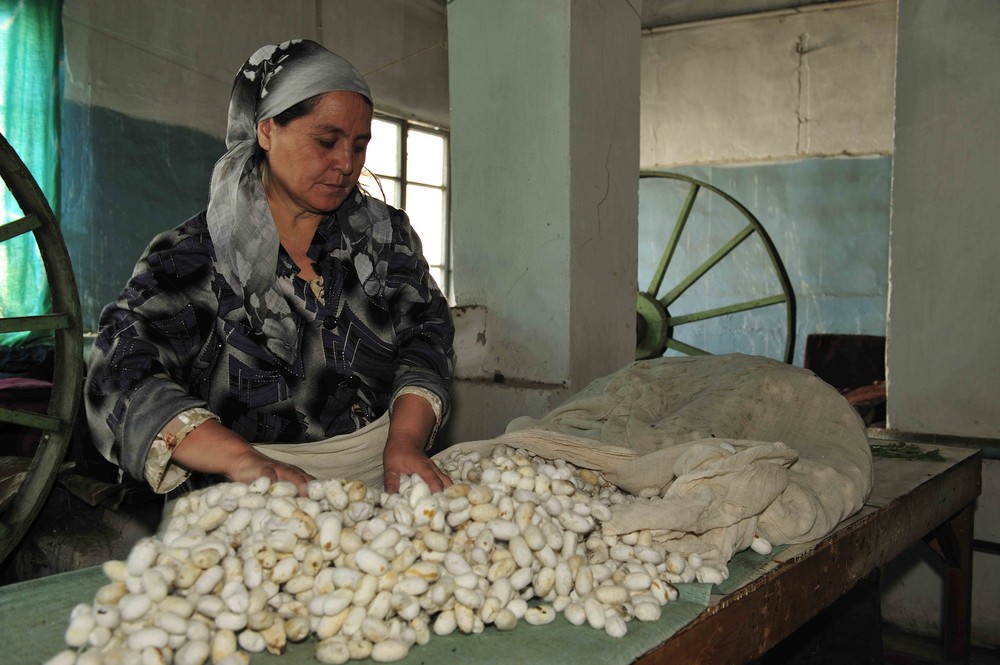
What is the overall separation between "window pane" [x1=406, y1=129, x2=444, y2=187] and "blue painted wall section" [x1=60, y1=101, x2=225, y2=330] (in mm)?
1802

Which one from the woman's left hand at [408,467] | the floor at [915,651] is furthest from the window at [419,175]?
the woman's left hand at [408,467]

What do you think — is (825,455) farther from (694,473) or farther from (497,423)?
(497,423)

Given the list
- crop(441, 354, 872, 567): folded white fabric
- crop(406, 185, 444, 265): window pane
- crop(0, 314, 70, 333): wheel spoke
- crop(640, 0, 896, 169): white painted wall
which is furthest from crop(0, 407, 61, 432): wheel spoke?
crop(640, 0, 896, 169): white painted wall

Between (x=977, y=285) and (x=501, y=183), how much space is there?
1523 mm

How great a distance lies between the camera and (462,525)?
1.06 m

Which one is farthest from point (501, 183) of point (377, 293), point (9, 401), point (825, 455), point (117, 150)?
point (117, 150)

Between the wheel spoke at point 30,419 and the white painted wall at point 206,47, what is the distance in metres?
2.30

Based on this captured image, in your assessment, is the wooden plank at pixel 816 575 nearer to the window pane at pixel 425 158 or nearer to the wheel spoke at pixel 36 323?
the wheel spoke at pixel 36 323

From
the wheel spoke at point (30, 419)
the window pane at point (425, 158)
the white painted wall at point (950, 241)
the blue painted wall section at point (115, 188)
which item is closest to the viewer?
→ the wheel spoke at point (30, 419)

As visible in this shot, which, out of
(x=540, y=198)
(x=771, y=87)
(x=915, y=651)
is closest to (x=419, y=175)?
(x=771, y=87)

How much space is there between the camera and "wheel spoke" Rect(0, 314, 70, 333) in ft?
Result: 6.78

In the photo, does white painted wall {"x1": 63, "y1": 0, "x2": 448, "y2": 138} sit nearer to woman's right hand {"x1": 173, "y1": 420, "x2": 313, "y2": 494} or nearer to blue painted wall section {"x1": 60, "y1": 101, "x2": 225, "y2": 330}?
blue painted wall section {"x1": 60, "y1": 101, "x2": 225, "y2": 330}

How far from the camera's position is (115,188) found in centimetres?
402

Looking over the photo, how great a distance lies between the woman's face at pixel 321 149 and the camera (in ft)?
4.48
